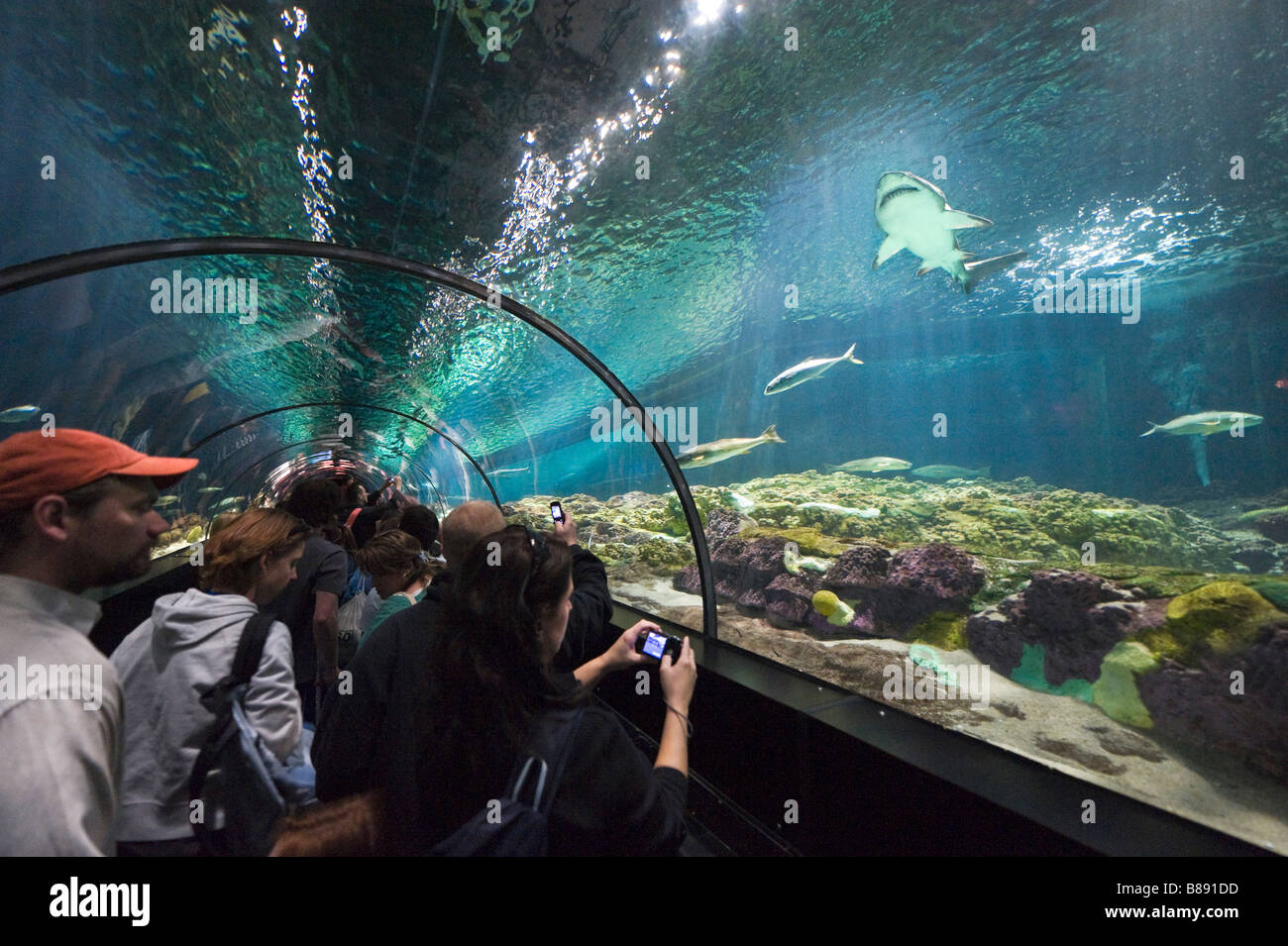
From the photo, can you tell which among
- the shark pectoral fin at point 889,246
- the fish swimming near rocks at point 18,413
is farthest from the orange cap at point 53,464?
the shark pectoral fin at point 889,246

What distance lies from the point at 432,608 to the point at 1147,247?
790 inches

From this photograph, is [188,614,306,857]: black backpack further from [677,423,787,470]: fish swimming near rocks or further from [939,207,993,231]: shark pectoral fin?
[939,207,993,231]: shark pectoral fin

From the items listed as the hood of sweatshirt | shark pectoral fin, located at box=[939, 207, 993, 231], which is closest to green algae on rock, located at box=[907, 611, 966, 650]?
the hood of sweatshirt

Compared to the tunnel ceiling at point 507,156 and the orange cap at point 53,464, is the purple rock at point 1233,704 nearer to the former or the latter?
the orange cap at point 53,464

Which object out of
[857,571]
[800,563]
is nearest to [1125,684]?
[857,571]

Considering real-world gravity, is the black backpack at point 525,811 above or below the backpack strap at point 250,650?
below

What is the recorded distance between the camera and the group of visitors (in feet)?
3.14

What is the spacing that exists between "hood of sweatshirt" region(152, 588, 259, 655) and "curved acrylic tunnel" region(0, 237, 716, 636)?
1.69m

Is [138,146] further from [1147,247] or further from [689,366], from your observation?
[1147,247]

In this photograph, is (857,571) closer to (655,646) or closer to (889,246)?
(655,646)

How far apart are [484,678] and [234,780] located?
107 centimetres

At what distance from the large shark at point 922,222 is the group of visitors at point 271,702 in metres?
8.18

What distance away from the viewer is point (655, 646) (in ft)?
7.35

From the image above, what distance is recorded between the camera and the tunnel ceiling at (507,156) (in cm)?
350
